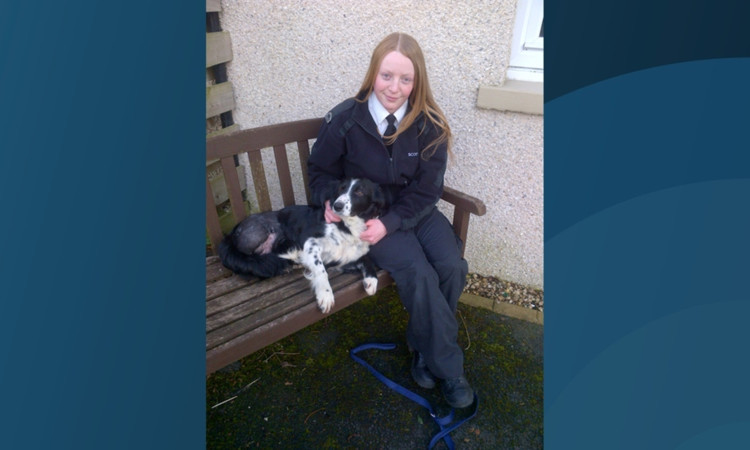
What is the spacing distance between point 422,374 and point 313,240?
39.4 inches

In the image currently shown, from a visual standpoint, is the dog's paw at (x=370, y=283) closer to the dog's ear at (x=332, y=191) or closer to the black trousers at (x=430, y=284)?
the black trousers at (x=430, y=284)

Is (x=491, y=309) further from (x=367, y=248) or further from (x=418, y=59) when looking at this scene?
(x=418, y=59)

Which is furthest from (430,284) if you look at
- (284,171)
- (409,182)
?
(284,171)

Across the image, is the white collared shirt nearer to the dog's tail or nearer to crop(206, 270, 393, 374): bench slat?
crop(206, 270, 393, 374): bench slat

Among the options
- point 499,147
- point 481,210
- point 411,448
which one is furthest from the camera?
point 499,147

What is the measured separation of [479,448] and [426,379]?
45 centimetres

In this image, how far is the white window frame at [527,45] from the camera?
2773 mm

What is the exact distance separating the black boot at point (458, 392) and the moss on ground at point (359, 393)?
2.7 inches

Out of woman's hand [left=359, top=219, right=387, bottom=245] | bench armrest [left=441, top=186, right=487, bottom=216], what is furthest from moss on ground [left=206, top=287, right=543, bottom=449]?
bench armrest [left=441, top=186, right=487, bottom=216]

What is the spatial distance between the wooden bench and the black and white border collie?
65 millimetres

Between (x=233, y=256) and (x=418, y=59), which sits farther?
(x=233, y=256)

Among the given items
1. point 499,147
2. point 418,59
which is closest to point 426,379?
point 499,147

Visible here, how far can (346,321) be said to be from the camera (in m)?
3.07

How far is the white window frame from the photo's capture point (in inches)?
109
